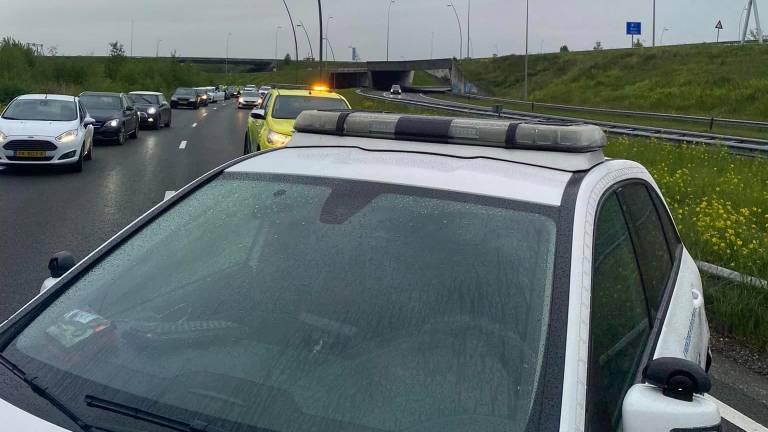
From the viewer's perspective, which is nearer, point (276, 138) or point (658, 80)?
point (276, 138)

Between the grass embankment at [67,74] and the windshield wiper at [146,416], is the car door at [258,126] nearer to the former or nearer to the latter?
the windshield wiper at [146,416]

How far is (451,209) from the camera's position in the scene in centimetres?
248

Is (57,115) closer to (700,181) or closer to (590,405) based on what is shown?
(700,181)

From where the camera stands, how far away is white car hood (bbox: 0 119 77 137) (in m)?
16.9

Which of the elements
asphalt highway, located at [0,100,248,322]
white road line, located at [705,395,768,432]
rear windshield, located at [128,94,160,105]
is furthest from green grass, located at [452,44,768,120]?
white road line, located at [705,395,768,432]

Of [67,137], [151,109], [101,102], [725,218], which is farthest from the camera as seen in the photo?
[151,109]

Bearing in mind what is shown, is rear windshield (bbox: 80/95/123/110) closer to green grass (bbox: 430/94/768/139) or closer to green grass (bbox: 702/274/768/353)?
green grass (bbox: 430/94/768/139)

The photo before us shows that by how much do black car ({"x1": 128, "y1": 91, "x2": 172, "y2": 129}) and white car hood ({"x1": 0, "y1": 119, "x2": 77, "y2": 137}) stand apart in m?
15.0

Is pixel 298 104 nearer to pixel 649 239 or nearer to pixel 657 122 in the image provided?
pixel 649 239

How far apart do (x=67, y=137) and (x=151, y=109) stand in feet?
53.8

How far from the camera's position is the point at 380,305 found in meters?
2.29

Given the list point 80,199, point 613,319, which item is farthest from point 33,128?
point 613,319

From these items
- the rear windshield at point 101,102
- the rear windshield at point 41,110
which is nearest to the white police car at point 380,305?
the rear windshield at point 41,110

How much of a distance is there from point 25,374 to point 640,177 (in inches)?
89.6
